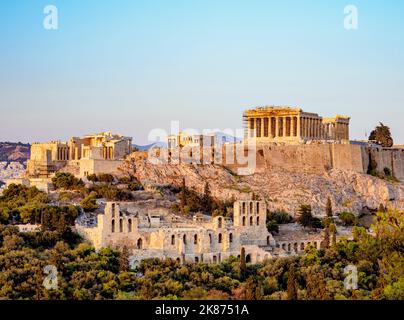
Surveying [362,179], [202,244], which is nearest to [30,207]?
[202,244]

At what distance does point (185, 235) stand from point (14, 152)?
56.4 metres

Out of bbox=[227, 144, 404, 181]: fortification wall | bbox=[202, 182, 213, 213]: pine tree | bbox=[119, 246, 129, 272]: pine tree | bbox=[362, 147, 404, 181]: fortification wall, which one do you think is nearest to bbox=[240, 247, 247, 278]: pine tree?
bbox=[119, 246, 129, 272]: pine tree

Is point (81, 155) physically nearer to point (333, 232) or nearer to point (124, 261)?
point (333, 232)

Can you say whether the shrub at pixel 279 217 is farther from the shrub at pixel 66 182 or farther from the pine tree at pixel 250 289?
the pine tree at pixel 250 289

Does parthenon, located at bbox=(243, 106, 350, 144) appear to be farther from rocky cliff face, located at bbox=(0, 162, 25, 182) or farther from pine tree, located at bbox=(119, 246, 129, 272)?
pine tree, located at bbox=(119, 246, 129, 272)

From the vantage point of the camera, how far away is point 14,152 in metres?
92.0

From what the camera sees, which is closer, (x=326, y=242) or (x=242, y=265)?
(x=242, y=265)

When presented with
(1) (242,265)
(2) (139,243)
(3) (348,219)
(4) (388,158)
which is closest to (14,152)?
(4) (388,158)

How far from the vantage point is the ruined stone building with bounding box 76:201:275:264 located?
3762 cm

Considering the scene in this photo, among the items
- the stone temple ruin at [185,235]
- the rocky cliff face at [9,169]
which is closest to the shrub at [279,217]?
the stone temple ruin at [185,235]

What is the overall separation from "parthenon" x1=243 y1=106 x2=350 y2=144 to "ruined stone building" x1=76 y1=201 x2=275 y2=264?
65.2ft

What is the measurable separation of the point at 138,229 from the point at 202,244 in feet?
8.53

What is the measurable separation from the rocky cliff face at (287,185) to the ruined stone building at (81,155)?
5.13ft

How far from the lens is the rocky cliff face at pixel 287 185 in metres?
51.6
